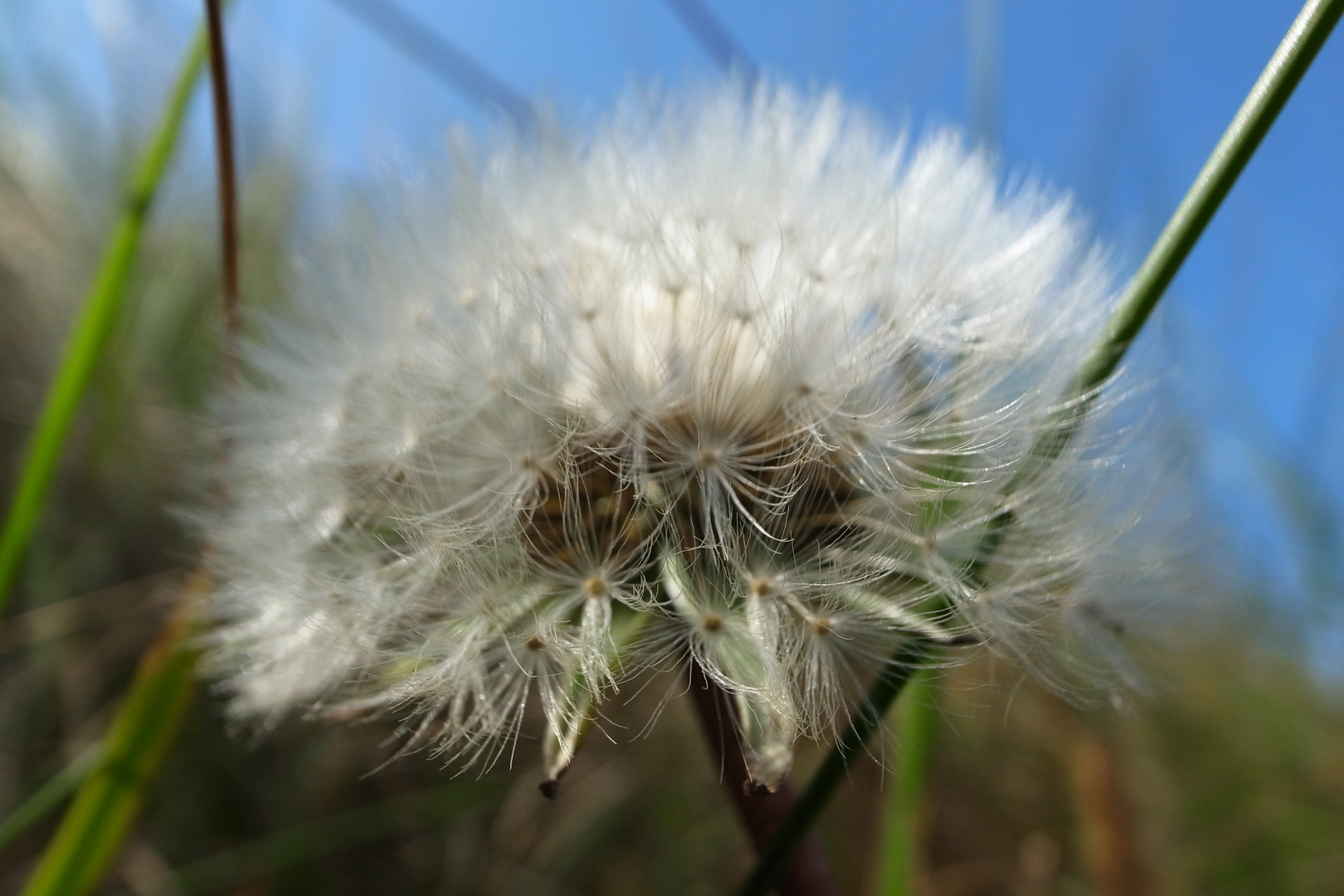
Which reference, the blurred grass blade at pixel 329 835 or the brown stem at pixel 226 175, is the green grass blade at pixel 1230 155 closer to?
the brown stem at pixel 226 175

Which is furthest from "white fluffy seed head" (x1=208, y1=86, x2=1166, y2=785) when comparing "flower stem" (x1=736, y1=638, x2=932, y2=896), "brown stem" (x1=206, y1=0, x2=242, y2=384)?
"brown stem" (x1=206, y1=0, x2=242, y2=384)

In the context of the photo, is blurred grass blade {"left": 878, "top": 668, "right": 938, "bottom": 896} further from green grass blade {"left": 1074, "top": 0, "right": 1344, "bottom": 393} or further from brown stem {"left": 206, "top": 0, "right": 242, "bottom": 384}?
brown stem {"left": 206, "top": 0, "right": 242, "bottom": 384}

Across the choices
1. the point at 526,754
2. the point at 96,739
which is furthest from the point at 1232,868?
the point at 96,739

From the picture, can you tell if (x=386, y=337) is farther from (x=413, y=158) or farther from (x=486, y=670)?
(x=486, y=670)

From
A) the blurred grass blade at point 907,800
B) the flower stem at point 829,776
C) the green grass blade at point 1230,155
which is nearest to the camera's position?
the green grass blade at point 1230,155

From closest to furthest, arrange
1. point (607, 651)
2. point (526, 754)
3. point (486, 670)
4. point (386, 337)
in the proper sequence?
point (607, 651) < point (486, 670) < point (386, 337) < point (526, 754)

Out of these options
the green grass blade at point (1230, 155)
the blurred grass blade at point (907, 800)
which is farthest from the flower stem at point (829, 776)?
the green grass blade at point (1230, 155)
